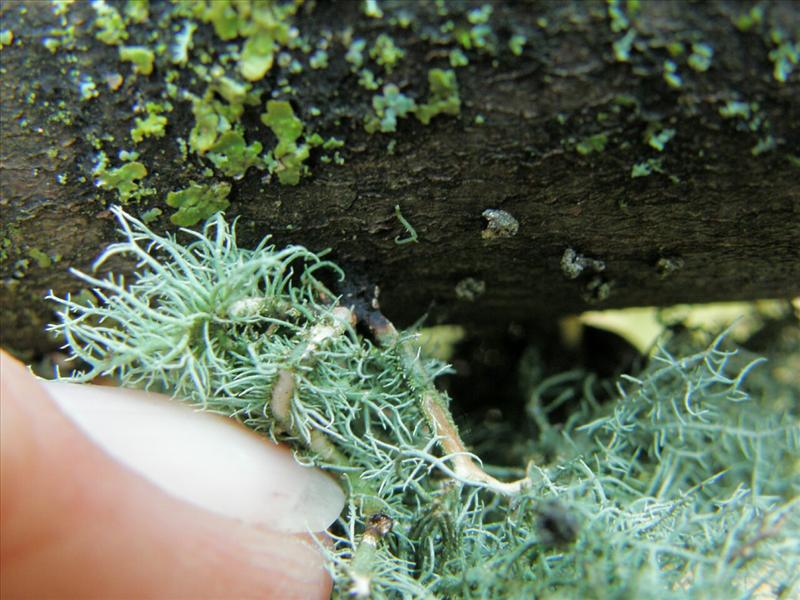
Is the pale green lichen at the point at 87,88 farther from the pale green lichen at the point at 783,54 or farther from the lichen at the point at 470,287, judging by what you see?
the pale green lichen at the point at 783,54

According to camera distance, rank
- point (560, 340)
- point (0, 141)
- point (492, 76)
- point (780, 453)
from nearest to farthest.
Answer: point (492, 76), point (0, 141), point (780, 453), point (560, 340)

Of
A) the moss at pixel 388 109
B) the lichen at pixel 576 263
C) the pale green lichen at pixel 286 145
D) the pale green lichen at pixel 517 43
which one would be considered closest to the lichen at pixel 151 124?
the pale green lichen at pixel 286 145

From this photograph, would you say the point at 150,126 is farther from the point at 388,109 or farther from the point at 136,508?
the point at 136,508

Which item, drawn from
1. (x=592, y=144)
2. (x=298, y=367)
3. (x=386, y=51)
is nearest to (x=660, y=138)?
(x=592, y=144)

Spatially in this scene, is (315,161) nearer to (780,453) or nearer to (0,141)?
(0,141)

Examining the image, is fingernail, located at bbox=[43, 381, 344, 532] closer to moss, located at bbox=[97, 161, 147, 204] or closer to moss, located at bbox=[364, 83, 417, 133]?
moss, located at bbox=[97, 161, 147, 204]

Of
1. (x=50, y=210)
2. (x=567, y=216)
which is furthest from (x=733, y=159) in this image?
(x=50, y=210)
